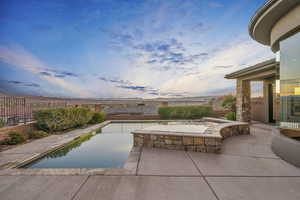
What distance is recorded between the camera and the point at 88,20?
337 inches

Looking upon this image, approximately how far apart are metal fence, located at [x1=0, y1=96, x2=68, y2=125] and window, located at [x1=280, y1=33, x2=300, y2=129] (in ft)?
31.4

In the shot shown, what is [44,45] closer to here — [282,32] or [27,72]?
[27,72]

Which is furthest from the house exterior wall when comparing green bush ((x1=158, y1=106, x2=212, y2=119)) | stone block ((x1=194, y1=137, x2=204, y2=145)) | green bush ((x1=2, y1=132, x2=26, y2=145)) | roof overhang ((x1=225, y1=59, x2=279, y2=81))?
green bush ((x1=2, y1=132, x2=26, y2=145))

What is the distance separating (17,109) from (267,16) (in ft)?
32.4

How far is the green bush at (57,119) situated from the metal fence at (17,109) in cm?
47

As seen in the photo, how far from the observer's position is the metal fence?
5.57m

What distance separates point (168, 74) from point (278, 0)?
39.7 ft

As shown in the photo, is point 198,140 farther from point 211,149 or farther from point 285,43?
point 285,43

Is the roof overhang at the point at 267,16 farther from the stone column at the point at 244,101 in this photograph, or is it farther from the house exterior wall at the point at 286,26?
the stone column at the point at 244,101

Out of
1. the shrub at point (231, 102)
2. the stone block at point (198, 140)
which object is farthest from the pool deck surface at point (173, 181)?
the shrub at point (231, 102)

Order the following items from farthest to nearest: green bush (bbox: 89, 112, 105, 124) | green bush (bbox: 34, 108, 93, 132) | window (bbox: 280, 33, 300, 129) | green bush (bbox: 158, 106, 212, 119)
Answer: green bush (bbox: 158, 106, 212, 119), green bush (bbox: 89, 112, 105, 124), green bush (bbox: 34, 108, 93, 132), window (bbox: 280, 33, 300, 129)

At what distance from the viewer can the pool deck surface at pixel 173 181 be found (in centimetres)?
198

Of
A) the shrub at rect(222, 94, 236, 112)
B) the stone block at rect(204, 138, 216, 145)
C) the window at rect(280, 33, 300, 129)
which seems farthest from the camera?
the shrub at rect(222, 94, 236, 112)

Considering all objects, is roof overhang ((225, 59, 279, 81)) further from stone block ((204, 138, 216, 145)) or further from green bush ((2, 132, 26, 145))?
green bush ((2, 132, 26, 145))
